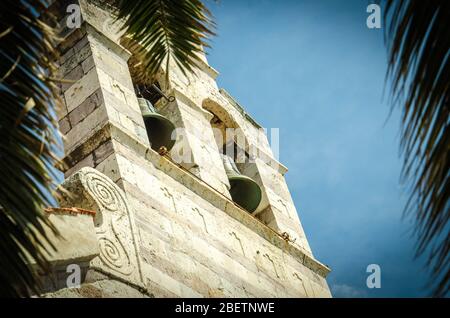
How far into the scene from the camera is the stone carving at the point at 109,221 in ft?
17.8

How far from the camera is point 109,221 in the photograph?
5.81 m

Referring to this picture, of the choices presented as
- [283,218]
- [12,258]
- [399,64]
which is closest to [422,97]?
[399,64]

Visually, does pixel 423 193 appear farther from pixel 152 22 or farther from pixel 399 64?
pixel 152 22

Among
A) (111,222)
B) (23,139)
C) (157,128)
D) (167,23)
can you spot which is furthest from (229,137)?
(23,139)

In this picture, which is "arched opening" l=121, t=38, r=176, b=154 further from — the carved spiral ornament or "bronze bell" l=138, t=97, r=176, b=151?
the carved spiral ornament

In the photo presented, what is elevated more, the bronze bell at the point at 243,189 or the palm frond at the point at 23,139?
the bronze bell at the point at 243,189

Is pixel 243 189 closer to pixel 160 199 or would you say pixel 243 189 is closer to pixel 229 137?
pixel 229 137

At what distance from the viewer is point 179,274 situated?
6168mm

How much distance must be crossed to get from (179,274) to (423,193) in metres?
3.50

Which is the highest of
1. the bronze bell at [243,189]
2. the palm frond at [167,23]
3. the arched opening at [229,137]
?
the arched opening at [229,137]

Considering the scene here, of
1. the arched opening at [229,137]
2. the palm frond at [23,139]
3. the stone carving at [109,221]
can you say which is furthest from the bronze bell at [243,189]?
the palm frond at [23,139]

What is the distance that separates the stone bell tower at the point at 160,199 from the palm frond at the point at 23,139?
A: 3.91 feet

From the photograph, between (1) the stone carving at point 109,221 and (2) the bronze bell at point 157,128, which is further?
(2) the bronze bell at point 157,128

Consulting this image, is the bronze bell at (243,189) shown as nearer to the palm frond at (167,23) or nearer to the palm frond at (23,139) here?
the palm frond at (167,23)
